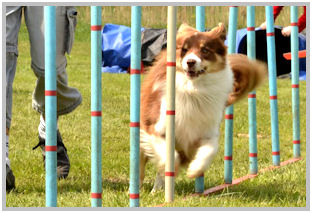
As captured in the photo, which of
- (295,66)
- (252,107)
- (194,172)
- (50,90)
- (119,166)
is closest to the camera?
(50,90)

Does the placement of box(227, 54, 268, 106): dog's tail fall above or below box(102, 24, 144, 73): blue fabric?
below

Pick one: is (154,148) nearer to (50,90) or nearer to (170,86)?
(170,86)

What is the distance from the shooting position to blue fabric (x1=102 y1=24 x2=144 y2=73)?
12.7 m

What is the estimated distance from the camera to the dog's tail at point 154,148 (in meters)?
3.91

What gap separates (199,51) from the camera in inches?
153

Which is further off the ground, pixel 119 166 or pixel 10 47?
pixel 10 47

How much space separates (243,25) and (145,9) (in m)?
2.27

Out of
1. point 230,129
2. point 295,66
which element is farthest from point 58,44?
point 295,66

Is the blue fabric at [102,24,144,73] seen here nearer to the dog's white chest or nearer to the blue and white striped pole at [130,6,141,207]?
the dog's white chest

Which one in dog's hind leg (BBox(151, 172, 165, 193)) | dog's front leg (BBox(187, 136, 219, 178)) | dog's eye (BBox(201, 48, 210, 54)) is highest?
dog's eye (BBox(201, 48, 210, 54))

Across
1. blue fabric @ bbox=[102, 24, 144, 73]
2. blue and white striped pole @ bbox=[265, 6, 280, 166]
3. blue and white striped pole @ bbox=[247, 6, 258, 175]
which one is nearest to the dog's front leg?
blue and white striped pole @ bbox=[247, 6, 258, 175]

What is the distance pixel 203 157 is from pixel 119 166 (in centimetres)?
135

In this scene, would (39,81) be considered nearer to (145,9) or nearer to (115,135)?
(115,135)

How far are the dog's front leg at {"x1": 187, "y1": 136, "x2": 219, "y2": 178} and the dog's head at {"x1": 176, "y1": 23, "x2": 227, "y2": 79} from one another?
1.46 feet
